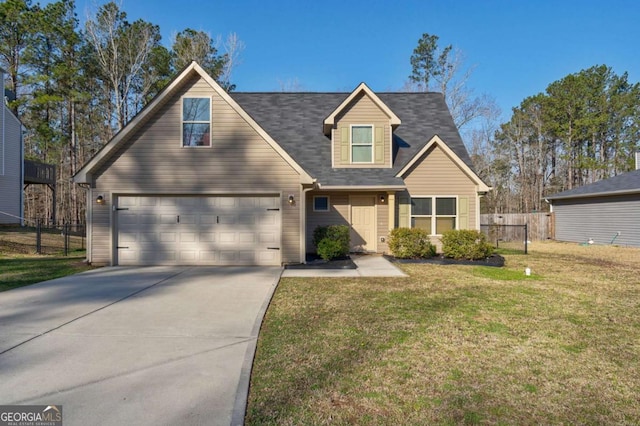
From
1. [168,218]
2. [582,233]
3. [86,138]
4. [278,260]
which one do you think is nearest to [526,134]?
[582,233]

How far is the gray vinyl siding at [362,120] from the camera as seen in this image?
12477 millimetres

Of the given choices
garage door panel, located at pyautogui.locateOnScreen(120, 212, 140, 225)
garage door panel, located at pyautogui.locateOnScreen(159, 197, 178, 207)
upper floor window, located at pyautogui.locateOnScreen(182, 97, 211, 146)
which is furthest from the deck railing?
upper floor window, located at pyautogui.locateOnScreen(182, 97, 211, 146)

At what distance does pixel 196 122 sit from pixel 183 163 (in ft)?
4.18

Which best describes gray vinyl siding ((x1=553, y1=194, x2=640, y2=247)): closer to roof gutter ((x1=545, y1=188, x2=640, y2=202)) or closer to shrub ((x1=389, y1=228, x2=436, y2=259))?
roof gutter ((x1=545, y1=188, x2=640, y2=202))

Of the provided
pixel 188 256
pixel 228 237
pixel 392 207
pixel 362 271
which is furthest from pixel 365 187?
pixel 188 256

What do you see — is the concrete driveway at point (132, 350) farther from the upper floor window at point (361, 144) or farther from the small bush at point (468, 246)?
the upper floor window at point (361, 144)

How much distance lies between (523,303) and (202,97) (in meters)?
9.55

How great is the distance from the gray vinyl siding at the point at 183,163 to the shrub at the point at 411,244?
15.1 feet

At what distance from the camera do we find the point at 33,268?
914cm

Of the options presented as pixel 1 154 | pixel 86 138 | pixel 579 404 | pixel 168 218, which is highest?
pixel 86 138

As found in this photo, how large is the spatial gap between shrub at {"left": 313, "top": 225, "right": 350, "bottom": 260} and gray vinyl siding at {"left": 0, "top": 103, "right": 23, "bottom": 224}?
17.8 metres

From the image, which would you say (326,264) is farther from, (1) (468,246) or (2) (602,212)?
(2) (602,212)

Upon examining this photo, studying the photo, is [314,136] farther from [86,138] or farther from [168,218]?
[86,138]

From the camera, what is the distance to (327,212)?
40.5 feet
